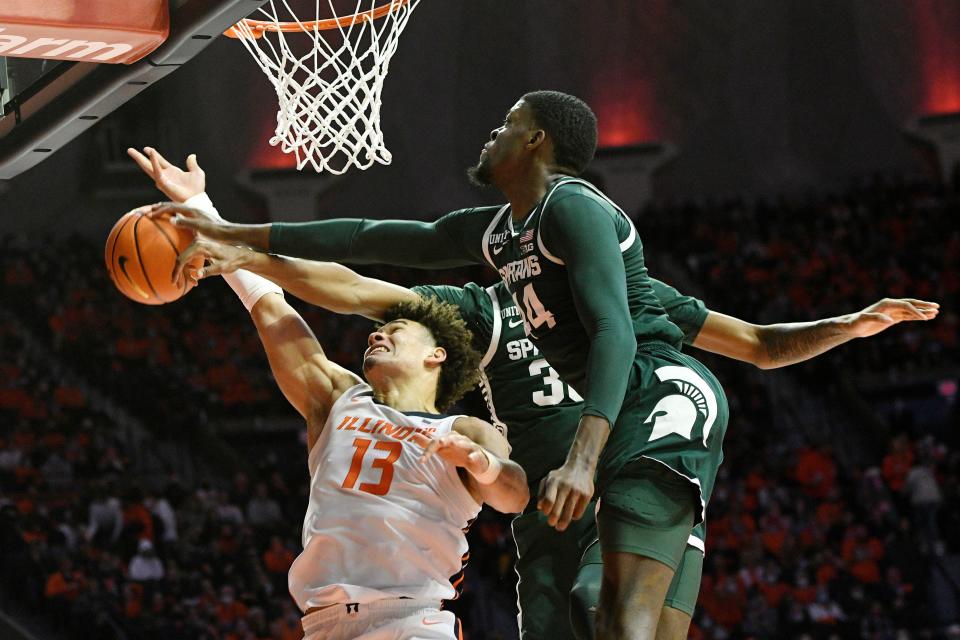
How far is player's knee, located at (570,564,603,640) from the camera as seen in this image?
3631mm

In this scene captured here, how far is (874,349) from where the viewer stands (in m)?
15.4

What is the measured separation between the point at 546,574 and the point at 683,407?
1141 millimetres

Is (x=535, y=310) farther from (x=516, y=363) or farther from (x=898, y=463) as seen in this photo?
(x=898, y=463)

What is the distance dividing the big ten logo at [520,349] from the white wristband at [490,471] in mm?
1066

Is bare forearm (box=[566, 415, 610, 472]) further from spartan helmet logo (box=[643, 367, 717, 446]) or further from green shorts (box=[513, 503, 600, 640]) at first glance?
green shorts (box=[513, 503, 600, 640])

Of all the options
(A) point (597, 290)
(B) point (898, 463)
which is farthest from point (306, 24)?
(B) point (898, 463)

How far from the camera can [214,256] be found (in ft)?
12.8

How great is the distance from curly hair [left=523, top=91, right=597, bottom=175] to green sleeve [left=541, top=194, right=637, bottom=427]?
0.31 meters

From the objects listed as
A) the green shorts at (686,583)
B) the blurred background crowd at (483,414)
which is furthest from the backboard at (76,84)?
A: the blurred background crowd at (483,414)

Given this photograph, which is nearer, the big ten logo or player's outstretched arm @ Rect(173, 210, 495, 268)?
player's outstretched arm @ Rect(173, 210, 495, 268)

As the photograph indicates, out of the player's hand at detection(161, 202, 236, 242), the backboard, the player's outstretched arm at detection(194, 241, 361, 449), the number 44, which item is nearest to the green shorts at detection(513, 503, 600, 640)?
the player's outstretched arm at detection(194, 241, 361, 449)

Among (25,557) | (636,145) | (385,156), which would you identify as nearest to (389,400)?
(385,156)

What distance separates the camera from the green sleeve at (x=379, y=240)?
3.93 metres

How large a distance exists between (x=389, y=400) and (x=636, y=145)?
15.5 meters
